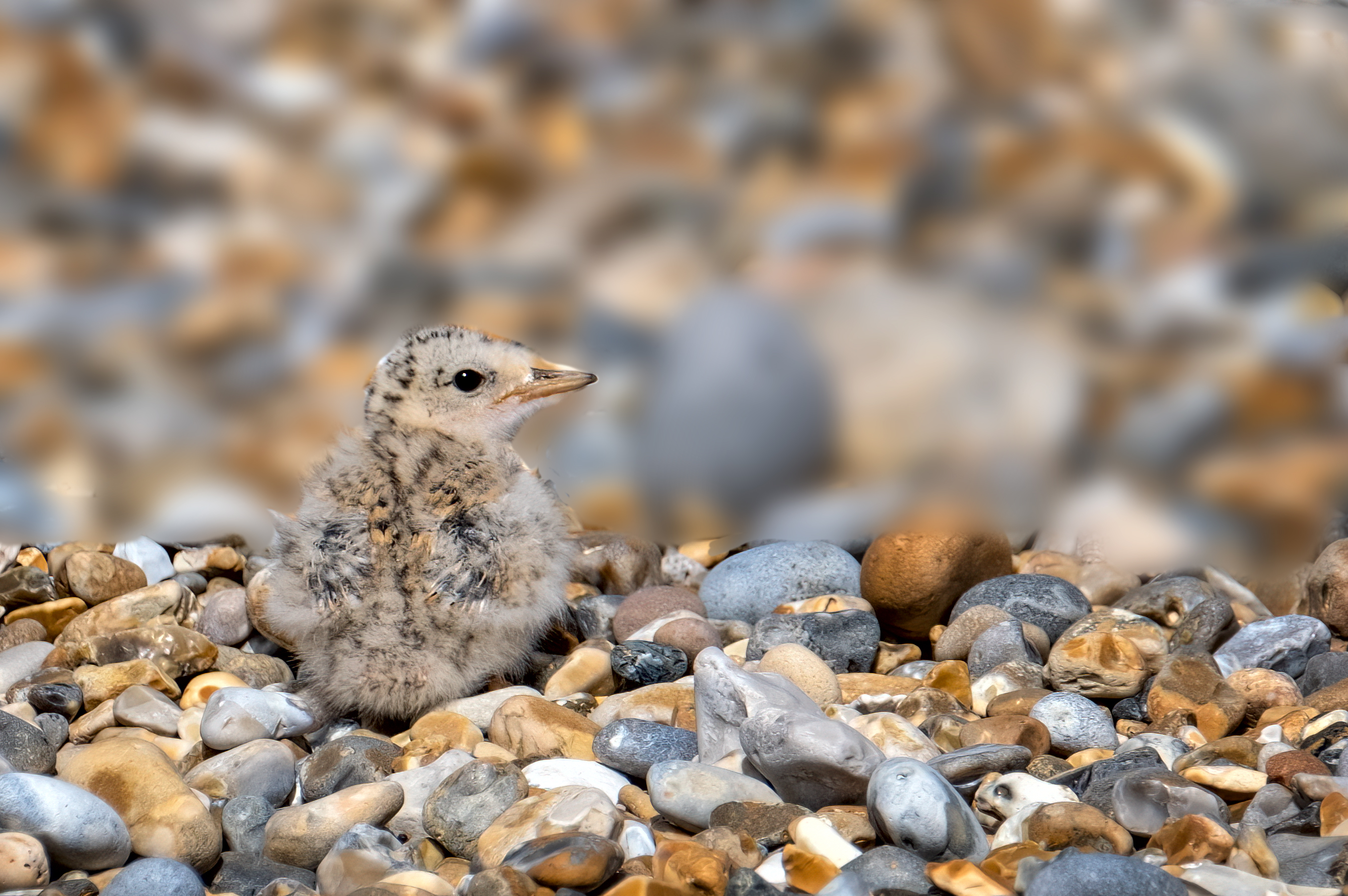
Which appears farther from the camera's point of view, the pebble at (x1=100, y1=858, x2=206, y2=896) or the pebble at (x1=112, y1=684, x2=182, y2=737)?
the pebble at (x1=112, y1=684, x2=182, y2=737)

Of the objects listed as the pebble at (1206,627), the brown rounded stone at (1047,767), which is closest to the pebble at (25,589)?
the brown rounded stone at (1047,767)

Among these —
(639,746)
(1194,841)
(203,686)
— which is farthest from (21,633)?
(1194,841)

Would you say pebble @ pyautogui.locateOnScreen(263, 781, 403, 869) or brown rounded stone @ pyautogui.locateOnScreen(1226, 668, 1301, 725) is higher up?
pebble @ pyautogui.locateOnScreen(263, 781, 403, 869)

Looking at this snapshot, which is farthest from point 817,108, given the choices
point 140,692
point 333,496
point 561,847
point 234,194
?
point 561,847

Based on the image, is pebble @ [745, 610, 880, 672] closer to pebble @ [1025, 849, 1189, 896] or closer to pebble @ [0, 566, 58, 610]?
pebble @ [1025, 849, 1189, 896]

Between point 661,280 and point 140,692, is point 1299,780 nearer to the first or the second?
point 140,692

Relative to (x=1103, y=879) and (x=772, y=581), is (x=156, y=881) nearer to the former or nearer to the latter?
(x=1103, y=879)

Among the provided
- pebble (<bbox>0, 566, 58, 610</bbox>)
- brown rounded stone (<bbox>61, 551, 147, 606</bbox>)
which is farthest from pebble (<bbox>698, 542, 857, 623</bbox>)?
pebble (<bbox>0, 566, 58, 610</bbox>)
